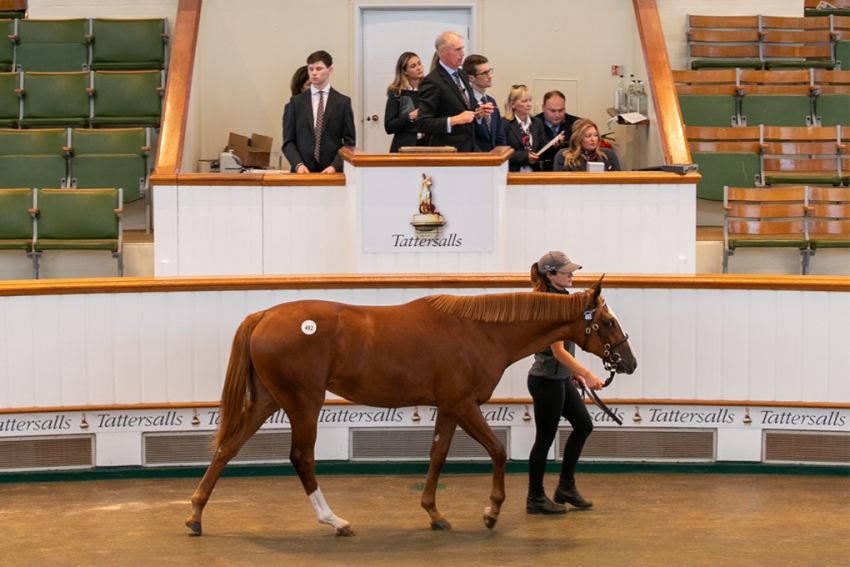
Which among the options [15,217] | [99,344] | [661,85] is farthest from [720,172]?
[15,217]

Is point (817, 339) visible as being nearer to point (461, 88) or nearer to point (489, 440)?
point (489, 440)

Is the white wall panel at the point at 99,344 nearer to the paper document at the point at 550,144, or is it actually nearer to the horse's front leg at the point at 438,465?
the horse's front leg at the point at 438,465

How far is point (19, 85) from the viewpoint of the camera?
10.7 meters

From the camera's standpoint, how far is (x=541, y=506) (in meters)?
6.05

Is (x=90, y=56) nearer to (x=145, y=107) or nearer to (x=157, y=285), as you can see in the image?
(x=145, y=107)

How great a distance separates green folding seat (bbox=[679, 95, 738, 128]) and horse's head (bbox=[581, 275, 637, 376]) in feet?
17.8

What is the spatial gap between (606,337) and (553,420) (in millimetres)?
609

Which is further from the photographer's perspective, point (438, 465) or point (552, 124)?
point (552, 124)

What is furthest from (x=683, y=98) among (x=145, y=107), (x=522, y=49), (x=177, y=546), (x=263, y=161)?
(x=177, y=546)

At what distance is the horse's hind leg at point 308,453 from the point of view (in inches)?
219

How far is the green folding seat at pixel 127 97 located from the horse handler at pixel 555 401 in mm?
5790

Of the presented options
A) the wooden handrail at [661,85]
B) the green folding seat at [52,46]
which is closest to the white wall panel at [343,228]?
the wooden handrail at [661,85]

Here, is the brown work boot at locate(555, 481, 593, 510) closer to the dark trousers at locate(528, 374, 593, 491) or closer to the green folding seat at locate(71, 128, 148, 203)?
the dark trousers at locate(528, 374, 593, 491)

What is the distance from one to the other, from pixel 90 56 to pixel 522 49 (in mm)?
4375
